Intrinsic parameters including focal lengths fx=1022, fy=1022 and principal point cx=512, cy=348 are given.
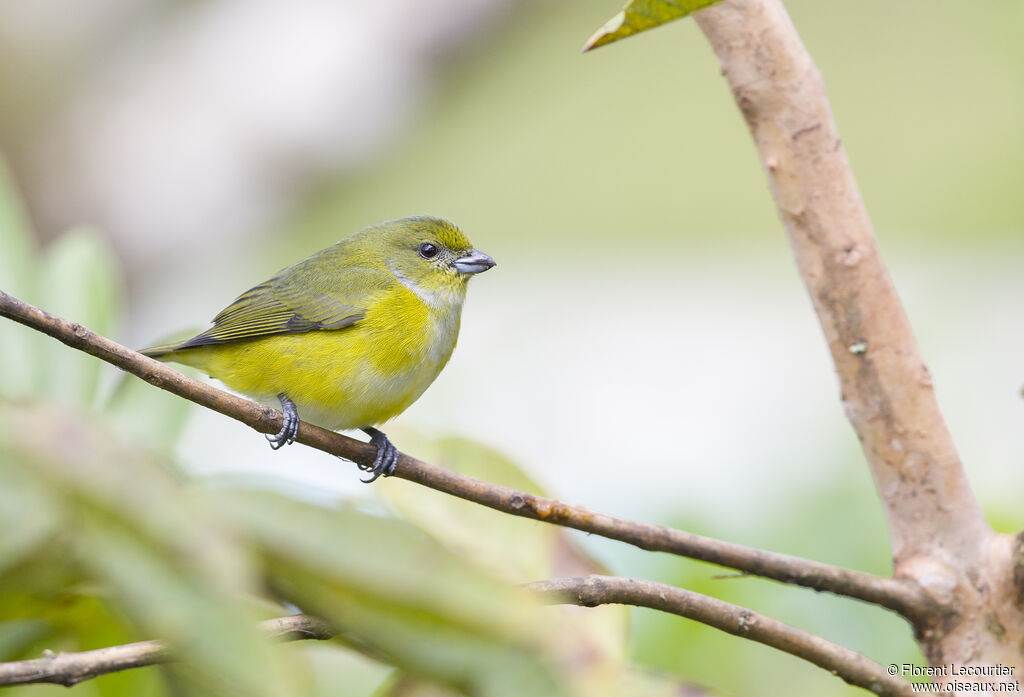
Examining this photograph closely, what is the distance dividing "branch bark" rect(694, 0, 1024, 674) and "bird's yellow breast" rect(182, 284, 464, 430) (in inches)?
28.7

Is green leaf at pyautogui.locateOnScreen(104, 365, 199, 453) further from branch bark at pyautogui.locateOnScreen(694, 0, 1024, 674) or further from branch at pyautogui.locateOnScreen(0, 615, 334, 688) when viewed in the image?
branch bark at pyautogui.locateOnScreen(694, 0, 1024, 674)

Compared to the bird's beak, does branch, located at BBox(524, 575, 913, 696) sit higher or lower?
lower

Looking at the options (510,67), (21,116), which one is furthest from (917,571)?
(510,67)

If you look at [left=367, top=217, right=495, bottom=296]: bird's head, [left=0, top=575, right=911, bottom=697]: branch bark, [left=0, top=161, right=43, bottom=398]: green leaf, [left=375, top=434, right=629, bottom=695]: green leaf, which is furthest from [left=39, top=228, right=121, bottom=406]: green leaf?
[left=367, top=217, right=495, bottom=296]: bird's head

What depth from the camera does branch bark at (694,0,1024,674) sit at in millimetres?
1214

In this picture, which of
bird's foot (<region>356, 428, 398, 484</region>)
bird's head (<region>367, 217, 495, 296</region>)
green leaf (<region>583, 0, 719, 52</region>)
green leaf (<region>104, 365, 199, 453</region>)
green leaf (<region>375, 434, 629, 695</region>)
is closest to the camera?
green leaf (<region>583, 0, 719, 52</region>)

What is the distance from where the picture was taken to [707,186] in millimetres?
4785

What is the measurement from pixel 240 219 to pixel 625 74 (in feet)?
6.79

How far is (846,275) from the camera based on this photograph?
1240 millimetres

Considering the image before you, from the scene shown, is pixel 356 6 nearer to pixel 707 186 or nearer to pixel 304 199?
pixel 304 199

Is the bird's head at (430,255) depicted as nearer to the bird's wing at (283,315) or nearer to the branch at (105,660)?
the bird's wing at (283,315)

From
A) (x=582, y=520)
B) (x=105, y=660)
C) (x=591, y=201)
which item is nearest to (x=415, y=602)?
(x=105, y=660)

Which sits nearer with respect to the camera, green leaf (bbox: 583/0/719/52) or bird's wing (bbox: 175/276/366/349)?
green leaf (bbox: 583/0/719/52)

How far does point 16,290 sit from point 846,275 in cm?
97
